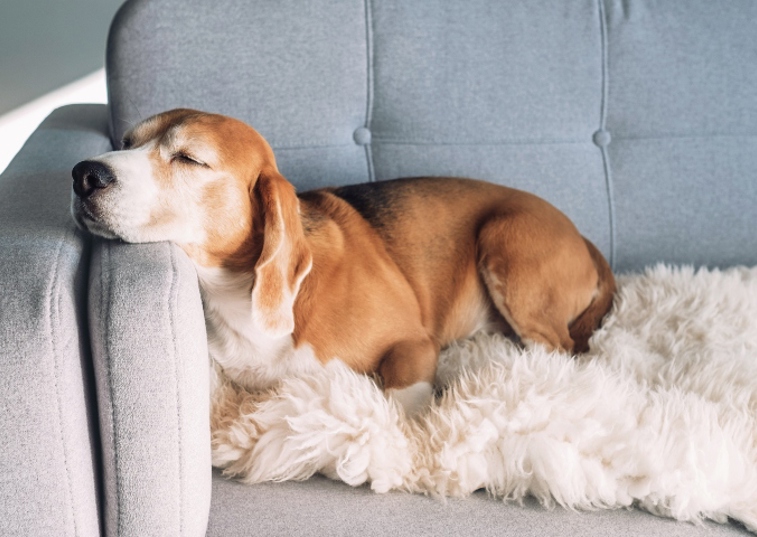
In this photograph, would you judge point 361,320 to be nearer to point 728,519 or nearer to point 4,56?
point 728,519

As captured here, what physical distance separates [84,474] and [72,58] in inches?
101

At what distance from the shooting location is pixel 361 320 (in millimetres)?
1692

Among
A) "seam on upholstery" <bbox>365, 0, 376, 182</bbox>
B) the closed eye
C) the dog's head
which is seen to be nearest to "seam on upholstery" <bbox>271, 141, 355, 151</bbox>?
"seam on upholstery" <bbox>365, 0, 376, 182</bbox>

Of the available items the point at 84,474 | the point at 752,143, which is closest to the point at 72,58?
the point at 84,474

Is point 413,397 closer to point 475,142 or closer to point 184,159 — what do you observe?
point 184,159

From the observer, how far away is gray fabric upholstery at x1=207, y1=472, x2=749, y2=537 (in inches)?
45.2

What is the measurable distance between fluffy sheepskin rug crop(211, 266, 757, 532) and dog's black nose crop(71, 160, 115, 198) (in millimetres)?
520

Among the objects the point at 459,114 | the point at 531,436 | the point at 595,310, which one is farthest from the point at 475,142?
the point at 531,436

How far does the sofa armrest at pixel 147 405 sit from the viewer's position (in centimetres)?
106

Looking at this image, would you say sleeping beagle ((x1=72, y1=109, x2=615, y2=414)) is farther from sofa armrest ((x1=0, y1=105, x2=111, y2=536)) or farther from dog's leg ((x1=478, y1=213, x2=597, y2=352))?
sofa armrest ((x1=0, y1=105, x2=111, y2=536))

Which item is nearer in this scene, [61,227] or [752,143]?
[61,227]

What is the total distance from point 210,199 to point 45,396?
0.61 metres

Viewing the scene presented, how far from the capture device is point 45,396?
3.28ft

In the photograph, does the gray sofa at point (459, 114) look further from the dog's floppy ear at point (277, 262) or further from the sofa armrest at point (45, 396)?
the dog's floppy ear at point (277, 262)
